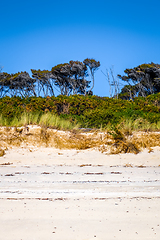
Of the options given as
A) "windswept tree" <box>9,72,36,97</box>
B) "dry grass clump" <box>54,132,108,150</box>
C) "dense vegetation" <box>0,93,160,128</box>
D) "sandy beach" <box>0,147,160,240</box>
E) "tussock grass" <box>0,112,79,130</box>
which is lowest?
"sandy beach" <box>0,147,160,240</box>

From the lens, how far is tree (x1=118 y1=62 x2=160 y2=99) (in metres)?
30.3

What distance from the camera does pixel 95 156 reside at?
6762 millimetres

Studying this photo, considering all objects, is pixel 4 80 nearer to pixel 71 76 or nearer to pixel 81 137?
pixel 71 76

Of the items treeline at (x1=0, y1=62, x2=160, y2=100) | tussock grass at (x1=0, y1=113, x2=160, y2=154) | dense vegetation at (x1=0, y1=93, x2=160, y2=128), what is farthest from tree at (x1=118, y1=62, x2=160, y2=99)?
tussock grass at (x1=0, y1=113, x2=160, y2=154)

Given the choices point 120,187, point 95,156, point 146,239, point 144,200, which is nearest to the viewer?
point 146,239

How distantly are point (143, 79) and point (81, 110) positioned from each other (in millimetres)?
22640

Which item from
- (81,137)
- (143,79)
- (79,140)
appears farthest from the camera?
(143,79)

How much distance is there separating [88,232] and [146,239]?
0.48 metres

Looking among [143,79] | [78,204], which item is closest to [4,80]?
[143,79]

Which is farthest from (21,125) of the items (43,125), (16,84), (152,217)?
(16,84)

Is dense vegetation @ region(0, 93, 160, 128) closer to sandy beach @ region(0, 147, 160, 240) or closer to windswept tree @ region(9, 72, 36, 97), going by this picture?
sandy beach @ region(0, 147, 160, 240)

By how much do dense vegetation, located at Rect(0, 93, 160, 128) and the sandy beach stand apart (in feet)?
13.0

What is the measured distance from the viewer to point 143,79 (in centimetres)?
3180

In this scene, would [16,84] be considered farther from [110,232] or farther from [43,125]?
[110,232]
